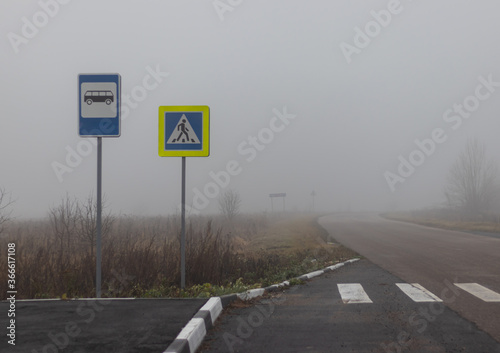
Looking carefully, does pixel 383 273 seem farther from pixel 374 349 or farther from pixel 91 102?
pixel 91 102

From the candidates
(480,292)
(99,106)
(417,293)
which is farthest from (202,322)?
(480,292)

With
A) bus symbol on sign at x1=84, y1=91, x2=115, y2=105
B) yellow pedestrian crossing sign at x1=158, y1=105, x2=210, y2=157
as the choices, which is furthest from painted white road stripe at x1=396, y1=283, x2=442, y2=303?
bus symbol on sign at x1=84, y1=91, x2=115, y2=105

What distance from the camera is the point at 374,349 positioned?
4.70 m

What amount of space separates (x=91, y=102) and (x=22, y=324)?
3.47 metres

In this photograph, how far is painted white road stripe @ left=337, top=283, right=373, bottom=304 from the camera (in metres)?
7.61

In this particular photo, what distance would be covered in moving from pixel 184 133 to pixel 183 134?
3cm

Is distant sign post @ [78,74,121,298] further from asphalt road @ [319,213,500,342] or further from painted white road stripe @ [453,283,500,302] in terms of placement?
painted white road stripe @ [453,283,500,302]

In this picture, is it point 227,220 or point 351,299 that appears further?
point 227,220

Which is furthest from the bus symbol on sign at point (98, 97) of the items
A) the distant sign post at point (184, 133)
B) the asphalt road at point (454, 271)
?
the asphalt road at point (454, 271)

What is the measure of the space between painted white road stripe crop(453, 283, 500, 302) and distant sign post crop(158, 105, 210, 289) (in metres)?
5.23

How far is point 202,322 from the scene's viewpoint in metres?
5.29

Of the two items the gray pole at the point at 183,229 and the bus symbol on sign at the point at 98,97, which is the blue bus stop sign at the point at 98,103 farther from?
the gray pole at the point at 183,229

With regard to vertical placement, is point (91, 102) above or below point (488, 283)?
above

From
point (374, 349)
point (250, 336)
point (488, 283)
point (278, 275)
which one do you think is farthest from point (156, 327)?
point (488, 283)
